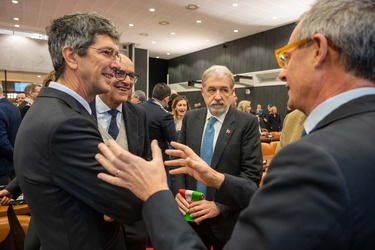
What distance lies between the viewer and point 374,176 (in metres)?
0.56

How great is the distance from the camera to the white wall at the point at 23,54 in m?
11.2

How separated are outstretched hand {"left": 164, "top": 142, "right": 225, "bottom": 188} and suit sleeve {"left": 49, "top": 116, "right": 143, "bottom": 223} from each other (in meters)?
0.31

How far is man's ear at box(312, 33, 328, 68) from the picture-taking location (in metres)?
0.73

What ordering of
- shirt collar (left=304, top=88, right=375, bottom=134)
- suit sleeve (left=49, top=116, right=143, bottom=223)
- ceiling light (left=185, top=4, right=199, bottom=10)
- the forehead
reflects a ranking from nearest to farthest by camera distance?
shirt collar (left=304, top=88, right=375, bottom=134) → suit sleeve (left=49, top=116, right=143, bottom=223) → the forehead → ceiling light (left=185, top=4, right=199, bottom=10)

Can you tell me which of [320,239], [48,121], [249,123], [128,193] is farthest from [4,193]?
[320,239]

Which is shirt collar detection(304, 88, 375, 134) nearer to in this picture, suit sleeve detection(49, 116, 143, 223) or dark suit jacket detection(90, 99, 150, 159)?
suit sleeve detection(49, 116, 143, 223)

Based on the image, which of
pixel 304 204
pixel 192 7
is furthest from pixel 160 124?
pixel 192 7

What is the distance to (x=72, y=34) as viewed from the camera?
4.13 ft

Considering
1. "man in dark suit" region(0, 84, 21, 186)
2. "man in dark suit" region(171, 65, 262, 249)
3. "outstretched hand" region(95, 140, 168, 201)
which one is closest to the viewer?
"outstretched hand" region(95, 140, 168, 201)

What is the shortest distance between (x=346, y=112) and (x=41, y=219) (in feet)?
3.91

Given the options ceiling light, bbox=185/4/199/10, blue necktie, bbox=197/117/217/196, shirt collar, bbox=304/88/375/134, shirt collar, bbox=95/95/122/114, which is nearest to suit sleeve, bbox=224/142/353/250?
shirt collar, bbox=304/88/375/134

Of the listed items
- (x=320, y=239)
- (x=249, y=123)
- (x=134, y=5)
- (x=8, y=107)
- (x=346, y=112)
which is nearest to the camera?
(x=320, y=239)

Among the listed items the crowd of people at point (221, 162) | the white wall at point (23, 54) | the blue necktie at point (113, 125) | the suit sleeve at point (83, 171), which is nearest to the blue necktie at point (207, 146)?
the crowd of people at point (221, 162)

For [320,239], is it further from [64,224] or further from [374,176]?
[64,224]
